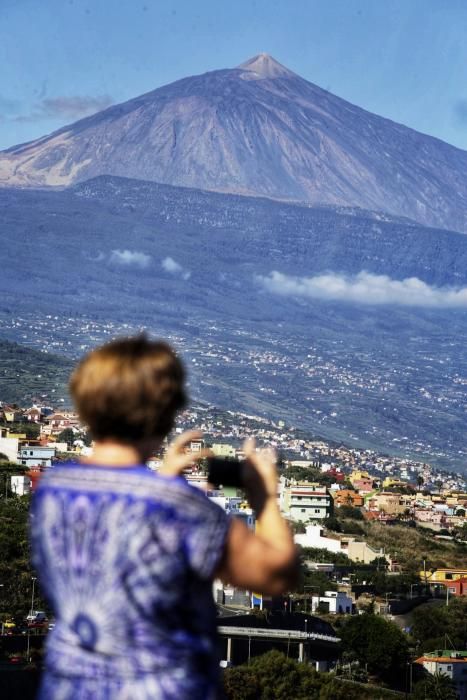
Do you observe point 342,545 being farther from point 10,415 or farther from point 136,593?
point 136,593

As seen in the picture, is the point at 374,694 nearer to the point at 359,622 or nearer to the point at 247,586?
the point at 359,622

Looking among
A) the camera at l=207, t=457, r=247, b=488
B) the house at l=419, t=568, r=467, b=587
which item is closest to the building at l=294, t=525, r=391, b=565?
the house at l=419, t=568, r=467, b=587

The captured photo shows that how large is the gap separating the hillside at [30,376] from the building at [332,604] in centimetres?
9455

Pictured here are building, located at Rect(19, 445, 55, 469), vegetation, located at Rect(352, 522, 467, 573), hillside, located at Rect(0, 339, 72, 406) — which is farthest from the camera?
hillside, located at Rect(0, 339, 72, 406)

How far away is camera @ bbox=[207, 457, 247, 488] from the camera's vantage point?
13.4 ft

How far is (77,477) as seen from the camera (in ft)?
13.3

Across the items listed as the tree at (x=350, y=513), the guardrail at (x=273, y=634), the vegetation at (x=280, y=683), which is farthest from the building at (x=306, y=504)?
the vegetation at (x=280, y=683)

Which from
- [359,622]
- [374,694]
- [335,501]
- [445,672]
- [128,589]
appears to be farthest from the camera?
[335,501]

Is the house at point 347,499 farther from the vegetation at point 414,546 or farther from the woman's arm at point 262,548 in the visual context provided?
the woman's arm at point 262,548

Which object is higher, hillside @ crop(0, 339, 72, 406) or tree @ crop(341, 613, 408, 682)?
hillside @ crop(0, 339, 72, 406)

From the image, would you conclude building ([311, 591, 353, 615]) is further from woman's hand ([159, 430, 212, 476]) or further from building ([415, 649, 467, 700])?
woman's hand ([159, 430, 212, 476])

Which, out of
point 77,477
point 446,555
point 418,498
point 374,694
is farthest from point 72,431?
point 77,477

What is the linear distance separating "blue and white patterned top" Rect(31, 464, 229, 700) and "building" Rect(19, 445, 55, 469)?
6700 centimetres

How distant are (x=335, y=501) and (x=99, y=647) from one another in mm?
78725
